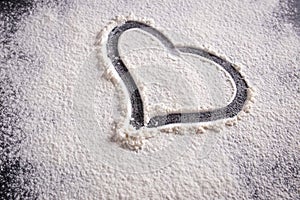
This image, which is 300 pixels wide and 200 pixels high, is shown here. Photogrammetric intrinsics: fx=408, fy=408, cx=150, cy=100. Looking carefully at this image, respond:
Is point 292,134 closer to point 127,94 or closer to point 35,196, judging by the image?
point 127,94

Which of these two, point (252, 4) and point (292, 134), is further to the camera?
point (252, 4)

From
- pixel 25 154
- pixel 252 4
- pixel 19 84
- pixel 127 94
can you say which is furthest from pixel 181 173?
pixel 252 4

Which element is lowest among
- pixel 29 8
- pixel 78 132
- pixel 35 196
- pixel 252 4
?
pixel 35 196

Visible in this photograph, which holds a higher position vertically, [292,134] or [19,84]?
[292,134]
